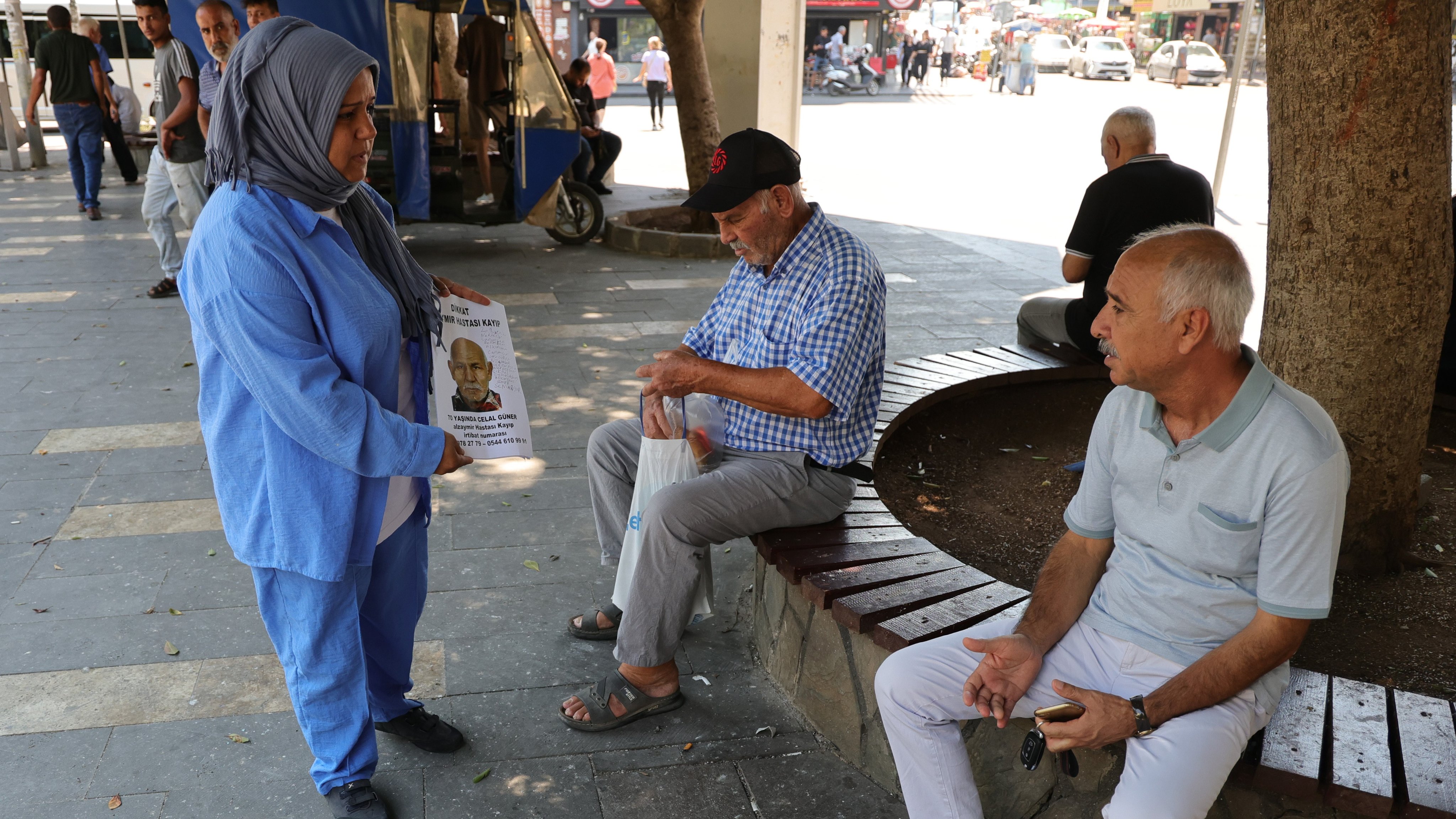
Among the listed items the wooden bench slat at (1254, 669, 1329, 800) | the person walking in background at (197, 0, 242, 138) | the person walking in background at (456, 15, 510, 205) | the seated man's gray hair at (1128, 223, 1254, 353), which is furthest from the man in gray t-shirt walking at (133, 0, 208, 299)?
the wooden bench slat at (1254, 669, 1329, 800)

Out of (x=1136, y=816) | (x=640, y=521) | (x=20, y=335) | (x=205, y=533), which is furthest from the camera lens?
(x=20, y=335)

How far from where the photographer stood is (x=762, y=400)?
2.84 metres

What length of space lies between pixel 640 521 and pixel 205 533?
190 cm

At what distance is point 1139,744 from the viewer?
1.98 metres

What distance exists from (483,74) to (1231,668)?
Answer: 7.91 metres

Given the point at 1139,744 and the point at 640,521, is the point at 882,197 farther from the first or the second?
the point at 1139,744

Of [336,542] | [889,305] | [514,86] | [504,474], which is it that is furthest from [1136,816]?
[514,86]

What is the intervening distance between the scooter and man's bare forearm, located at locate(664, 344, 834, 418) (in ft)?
97.2

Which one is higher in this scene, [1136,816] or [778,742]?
[1136,816]

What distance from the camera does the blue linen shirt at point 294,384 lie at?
6.69ft

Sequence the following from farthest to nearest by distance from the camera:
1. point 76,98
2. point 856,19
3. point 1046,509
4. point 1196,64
Answer: point 856,19, point 1196,64, point 76,98, point 1046,509

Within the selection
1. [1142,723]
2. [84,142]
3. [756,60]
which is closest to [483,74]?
[84,142]

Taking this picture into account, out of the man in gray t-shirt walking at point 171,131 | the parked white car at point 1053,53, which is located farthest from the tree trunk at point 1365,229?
the parked white car at point 1053,53

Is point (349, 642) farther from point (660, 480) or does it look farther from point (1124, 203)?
point (1124, 203)
